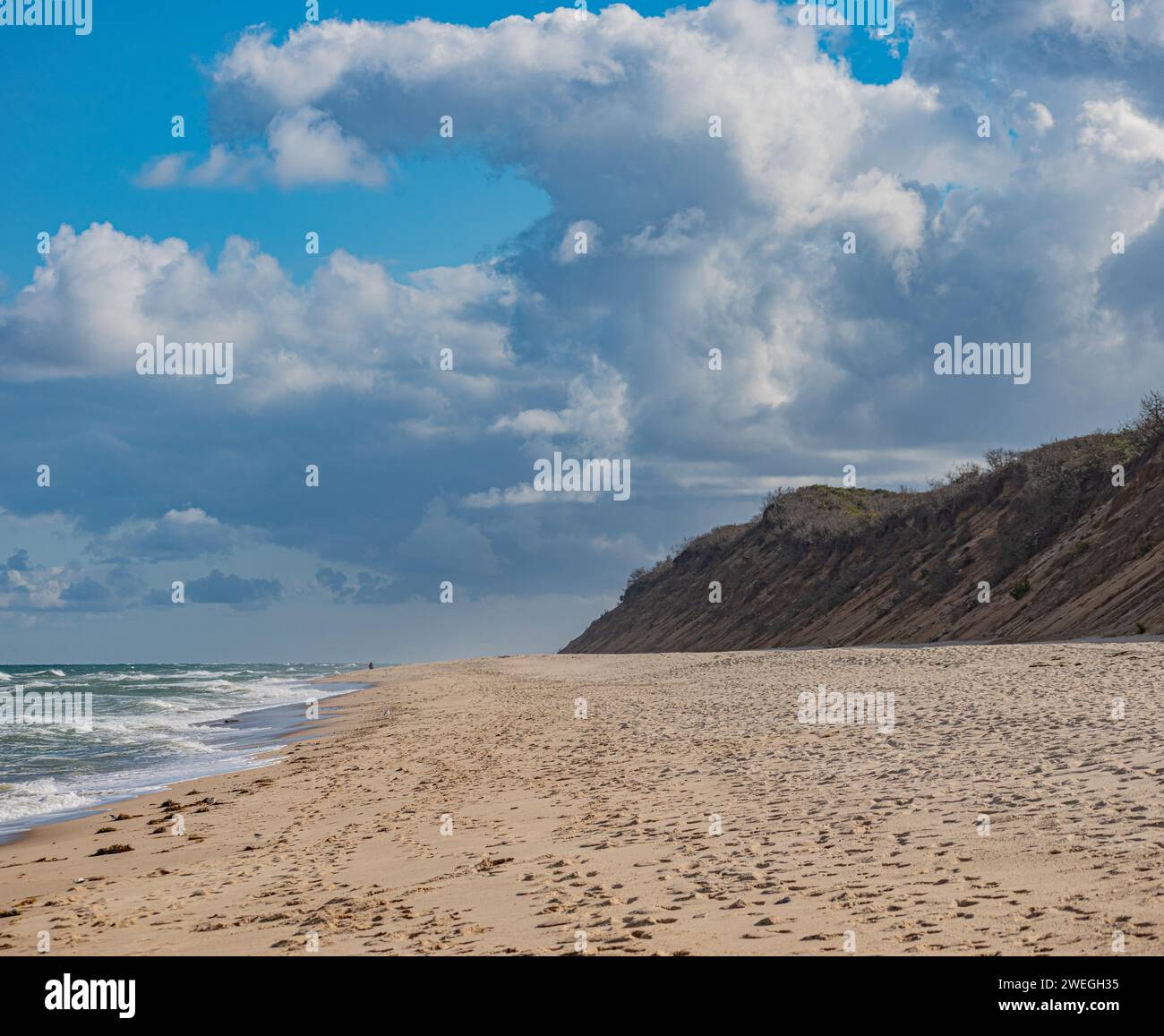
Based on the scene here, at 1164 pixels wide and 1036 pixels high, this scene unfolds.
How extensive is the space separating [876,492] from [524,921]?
345 ft

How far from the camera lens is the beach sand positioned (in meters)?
7.43

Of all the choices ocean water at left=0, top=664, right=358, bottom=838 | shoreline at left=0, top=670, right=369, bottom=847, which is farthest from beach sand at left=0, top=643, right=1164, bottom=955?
ocean water at left=0, top=664, right=358, bottom=838

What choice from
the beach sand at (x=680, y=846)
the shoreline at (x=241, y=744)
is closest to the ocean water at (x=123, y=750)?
the shoreline at (x=241, y=744)

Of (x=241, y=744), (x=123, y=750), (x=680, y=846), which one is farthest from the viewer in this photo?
(x=241, y=744)

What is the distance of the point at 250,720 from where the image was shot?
40188 mm

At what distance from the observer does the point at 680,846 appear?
10.3m

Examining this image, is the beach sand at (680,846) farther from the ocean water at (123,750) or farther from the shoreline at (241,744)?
the ocean water at (123,750)

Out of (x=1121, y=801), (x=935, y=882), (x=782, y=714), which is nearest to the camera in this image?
(x=935, y=882)

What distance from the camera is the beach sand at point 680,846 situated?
743 cm

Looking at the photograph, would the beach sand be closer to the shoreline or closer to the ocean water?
the shoreline

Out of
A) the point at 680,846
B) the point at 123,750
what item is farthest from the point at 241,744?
the point at 680,846

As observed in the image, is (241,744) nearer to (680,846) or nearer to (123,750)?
(123,750)
